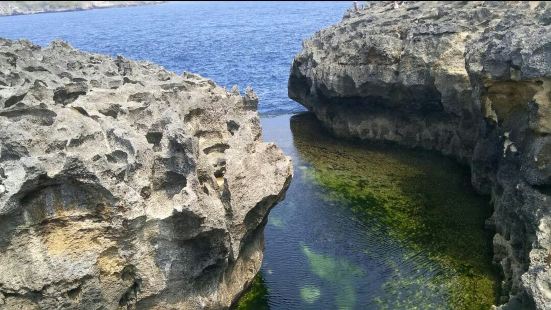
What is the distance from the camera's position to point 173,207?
583 inches

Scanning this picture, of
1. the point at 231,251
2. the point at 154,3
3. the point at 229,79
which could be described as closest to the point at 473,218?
the point at 231,251

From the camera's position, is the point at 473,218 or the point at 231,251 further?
the point at 473,218

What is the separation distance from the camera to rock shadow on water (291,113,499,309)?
19.8 meters

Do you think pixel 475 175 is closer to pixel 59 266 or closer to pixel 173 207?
pixel 173 207

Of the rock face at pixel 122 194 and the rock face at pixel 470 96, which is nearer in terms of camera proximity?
the rock face at pixel 122 194

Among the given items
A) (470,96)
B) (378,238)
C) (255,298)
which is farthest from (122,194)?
(470,96)

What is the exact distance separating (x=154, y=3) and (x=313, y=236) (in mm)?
189022

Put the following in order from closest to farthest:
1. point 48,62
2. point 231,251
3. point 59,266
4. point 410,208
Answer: point 59,266 → point 231,251 → point 48,62 → point 410,208

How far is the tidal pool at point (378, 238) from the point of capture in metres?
19.6

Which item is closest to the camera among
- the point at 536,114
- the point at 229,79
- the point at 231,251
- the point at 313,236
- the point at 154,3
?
the point at 231,251

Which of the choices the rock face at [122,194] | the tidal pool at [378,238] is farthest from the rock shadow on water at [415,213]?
the rock face at [122,194]

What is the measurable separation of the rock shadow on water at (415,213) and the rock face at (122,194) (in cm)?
582

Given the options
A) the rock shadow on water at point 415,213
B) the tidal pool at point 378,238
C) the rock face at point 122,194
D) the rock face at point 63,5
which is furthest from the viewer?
the rock face at point 63,5

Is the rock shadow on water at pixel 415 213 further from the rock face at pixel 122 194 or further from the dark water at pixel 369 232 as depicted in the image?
A: the rock face at pixel 122 194
